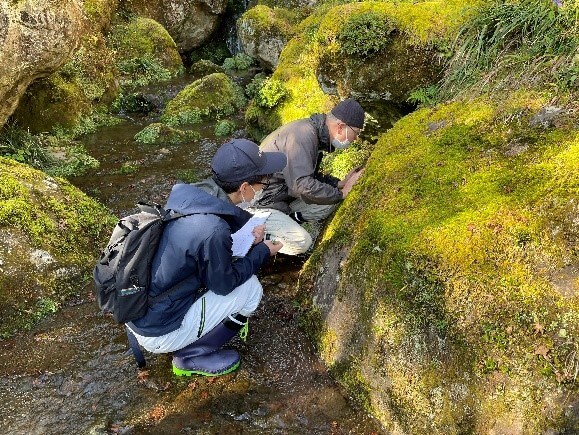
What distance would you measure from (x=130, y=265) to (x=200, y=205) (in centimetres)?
76

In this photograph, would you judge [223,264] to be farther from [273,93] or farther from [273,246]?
[273,93]

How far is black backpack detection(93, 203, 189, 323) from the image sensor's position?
12.7ft

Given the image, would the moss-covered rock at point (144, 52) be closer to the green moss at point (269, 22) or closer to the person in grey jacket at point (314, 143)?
the green moss at point (269, 22)

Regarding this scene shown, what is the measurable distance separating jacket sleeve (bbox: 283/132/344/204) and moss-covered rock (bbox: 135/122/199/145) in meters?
6.54

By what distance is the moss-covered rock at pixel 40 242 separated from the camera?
5832 millimetres

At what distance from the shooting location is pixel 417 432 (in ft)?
13.0

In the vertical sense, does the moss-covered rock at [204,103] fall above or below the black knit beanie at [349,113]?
below

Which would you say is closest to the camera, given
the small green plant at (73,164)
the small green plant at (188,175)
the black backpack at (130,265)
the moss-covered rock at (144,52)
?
the black backpack at (130,265)

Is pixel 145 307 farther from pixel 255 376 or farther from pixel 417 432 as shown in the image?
pixel 417 432

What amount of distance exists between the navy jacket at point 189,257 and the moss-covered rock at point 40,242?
92.2 inches

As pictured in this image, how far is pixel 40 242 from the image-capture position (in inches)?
250

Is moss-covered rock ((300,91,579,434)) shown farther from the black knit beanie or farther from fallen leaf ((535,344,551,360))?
the black knit beanie

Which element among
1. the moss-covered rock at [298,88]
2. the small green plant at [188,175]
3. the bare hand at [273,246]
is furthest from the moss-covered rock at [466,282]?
the small green plant at [188,175]

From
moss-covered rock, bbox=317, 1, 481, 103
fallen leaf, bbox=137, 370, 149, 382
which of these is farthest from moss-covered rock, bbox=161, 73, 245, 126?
fallen leaf, bbox=137, 370, 149, 382
